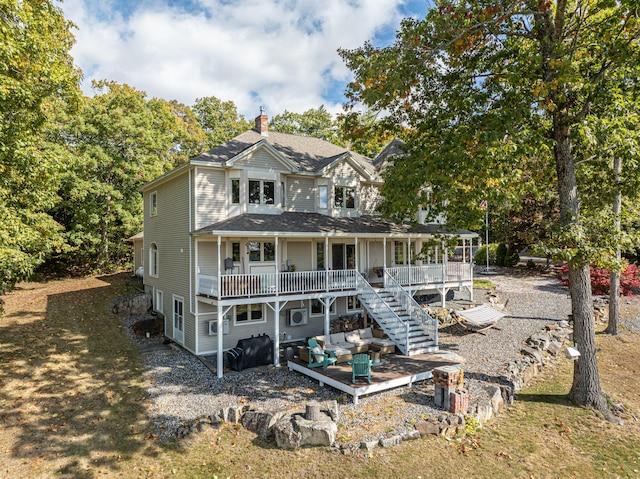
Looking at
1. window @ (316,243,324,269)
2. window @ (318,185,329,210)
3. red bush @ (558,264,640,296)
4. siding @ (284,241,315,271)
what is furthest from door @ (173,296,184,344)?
red bush @ (558,264,640,296)

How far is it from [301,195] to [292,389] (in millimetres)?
9720

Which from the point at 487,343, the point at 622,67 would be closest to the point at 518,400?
the point at 487,343

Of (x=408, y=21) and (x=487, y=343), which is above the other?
(x=408, y=21)

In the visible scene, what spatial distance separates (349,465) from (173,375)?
7.89m

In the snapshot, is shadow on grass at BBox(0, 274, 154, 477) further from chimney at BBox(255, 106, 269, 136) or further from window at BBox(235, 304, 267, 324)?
chimney at BBox(255, 106, 269, 136)

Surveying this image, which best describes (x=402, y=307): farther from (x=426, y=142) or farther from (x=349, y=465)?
(x=349, y=465)

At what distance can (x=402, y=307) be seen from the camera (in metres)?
16.8

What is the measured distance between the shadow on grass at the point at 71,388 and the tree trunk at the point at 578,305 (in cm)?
1244

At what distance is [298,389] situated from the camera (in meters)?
12.0

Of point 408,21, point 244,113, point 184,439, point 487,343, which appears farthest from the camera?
point 244,113

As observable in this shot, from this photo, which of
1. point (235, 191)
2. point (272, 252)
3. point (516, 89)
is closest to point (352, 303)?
point (272, 252)

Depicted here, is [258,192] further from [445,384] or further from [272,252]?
[445,384]

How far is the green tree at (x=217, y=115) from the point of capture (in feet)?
139

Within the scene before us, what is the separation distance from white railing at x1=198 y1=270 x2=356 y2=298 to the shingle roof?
510 centimetres
